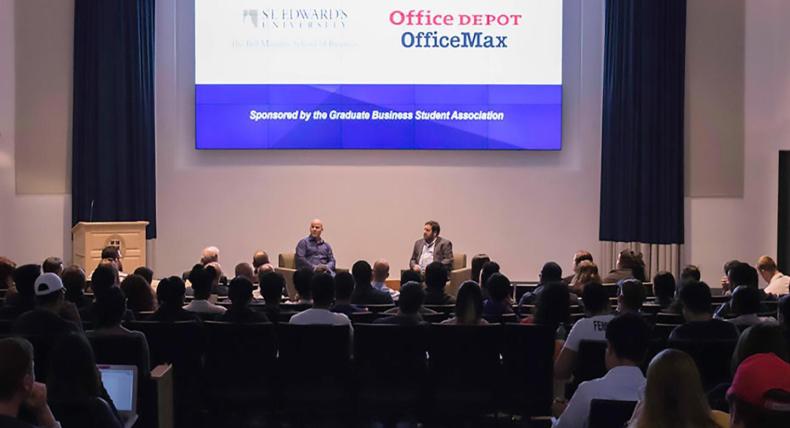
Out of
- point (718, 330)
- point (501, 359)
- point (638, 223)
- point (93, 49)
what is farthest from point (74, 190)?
point (718, 330)

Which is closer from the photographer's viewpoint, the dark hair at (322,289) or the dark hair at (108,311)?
the dark hair at (108,311)

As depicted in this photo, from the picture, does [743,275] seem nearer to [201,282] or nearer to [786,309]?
[786,309]

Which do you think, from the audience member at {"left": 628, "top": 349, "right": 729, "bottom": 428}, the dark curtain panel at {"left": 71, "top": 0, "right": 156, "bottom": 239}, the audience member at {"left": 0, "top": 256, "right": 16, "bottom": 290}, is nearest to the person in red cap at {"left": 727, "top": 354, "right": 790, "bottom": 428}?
the audience member at {"left": 628, "top": 349, "right": 729, "bottom": 428}

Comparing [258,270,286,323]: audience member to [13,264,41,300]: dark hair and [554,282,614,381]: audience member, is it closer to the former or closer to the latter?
[13,264,41,300]: dark hair

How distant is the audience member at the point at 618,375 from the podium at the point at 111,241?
788 cm

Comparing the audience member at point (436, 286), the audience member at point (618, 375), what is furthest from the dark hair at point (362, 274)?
Answer: the audience member at point (618, 375)

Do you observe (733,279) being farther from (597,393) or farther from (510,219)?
(510,219)

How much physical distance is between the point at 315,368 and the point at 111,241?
20.1ft

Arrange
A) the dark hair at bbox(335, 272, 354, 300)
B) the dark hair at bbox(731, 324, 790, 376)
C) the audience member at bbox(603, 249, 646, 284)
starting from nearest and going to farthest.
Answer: the dark hair at bbox(731, 324, 790, 376), the dark hair at bbox(335, 272, 354, 300), the audience member at bbox(603, 249, 646, 284)

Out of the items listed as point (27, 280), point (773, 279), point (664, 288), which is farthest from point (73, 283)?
point (773, 279)

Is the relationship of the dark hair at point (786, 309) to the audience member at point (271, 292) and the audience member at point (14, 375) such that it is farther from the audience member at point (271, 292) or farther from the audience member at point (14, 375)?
the audience member at point (14, 375)

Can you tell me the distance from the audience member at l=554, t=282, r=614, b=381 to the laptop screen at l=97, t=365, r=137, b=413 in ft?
7.19

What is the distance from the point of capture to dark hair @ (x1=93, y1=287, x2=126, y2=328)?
17.1 feet

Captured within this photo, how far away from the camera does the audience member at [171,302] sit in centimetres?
599
